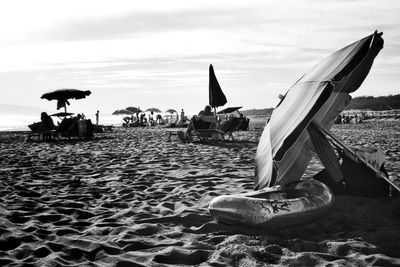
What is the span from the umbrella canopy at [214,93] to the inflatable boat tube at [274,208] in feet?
32.9

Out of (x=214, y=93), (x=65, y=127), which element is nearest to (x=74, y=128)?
(x=65, y=127)

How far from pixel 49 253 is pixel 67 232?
55cm

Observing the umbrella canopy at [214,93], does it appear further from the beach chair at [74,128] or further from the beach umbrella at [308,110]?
the beach umbrella at [308,110]

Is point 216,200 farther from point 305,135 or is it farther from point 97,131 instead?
point 97,131

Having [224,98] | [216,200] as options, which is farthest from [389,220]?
[224,98]

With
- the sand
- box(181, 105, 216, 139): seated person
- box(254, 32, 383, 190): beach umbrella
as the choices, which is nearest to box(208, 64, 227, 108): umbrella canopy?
box(181, 105, 216, 139): seated person

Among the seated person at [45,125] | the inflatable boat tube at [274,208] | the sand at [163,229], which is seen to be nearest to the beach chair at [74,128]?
the seated person at [45,125]

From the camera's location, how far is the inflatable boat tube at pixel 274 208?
356 cm

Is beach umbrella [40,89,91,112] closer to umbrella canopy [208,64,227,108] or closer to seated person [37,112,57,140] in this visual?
seated person [37,112,57,140]

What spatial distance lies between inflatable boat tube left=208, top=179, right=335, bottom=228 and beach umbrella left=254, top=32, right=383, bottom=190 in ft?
1.20

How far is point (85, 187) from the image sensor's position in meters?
5.78

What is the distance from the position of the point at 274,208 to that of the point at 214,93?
10551 mm

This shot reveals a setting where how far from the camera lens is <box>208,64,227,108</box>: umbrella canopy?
546 inches

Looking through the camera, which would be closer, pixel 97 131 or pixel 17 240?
pixel 17 240
